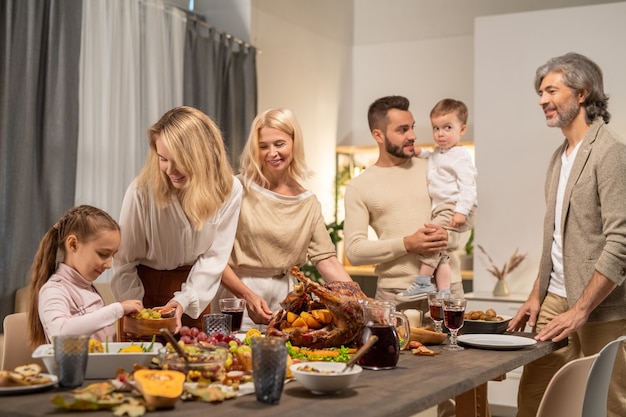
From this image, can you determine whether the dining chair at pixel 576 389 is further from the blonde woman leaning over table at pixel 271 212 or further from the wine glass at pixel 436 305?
the blonde woman leaning over table at pixel 271 212

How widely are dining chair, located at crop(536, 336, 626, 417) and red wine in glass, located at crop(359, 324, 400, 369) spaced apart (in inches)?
18.9

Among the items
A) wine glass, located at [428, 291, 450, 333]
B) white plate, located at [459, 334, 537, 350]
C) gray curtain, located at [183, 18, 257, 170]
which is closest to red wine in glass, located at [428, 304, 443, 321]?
wine glass, located at [428, 291, 450, 333]

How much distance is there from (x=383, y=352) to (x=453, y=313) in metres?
0.49

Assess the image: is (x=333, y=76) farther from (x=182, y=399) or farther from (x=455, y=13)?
(x=182, y=399)

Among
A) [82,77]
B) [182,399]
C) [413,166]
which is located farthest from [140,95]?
[182,399]

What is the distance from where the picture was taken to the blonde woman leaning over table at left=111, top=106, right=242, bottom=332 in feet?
Result: 9.23

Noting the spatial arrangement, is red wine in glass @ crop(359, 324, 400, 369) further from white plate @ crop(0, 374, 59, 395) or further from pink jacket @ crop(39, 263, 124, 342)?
white plate @ crop(0, 374, 59, 395)

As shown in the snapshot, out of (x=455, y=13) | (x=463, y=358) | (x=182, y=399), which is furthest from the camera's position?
(x=455, y=13)

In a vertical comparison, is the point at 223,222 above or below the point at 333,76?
below

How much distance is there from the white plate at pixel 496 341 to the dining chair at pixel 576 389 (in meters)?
0.30

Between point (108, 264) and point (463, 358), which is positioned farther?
point (108, 264)

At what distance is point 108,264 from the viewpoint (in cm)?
265

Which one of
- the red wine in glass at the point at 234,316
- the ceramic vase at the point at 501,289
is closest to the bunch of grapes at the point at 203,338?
the red wine in glass at the point at 234,316

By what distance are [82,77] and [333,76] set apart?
2.84 metres
